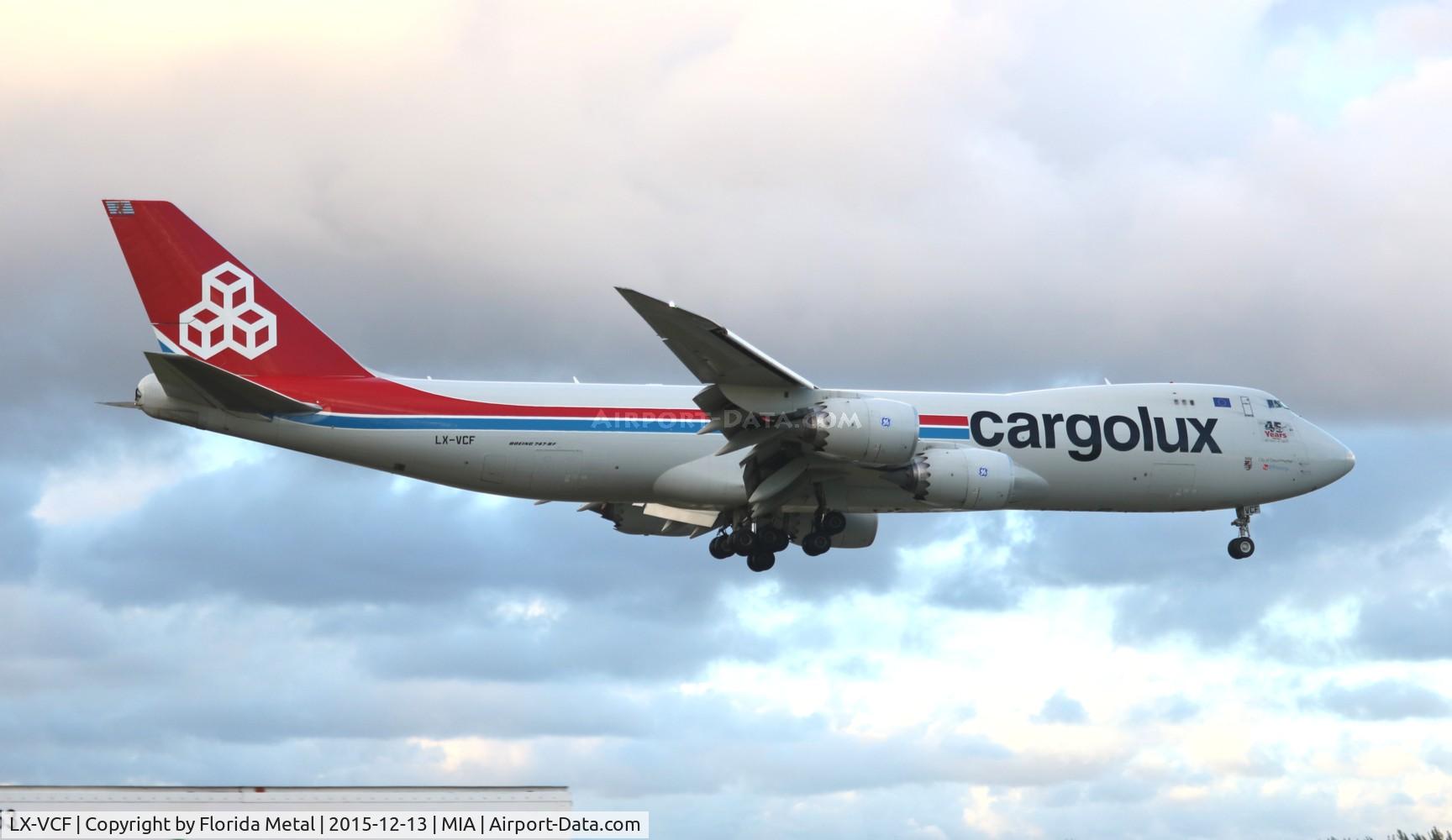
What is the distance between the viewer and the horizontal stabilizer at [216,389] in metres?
39.1

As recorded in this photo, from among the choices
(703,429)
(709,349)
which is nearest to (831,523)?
(703,429)

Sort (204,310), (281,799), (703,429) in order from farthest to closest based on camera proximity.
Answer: (204,310) < (703,429) < (281,799)

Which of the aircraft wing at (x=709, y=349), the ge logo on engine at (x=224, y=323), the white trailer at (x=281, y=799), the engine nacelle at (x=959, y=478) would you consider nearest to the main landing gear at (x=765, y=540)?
the engine nacelle at (x=959, y=478)

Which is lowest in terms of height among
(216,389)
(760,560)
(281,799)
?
(281,799)

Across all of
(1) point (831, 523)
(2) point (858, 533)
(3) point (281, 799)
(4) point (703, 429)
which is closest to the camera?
(3) point (281, 799)

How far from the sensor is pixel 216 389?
1586 inches

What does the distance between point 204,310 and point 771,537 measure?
15481 mm

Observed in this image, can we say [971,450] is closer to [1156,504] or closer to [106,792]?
[1156,504]

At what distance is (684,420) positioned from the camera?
44312 mm

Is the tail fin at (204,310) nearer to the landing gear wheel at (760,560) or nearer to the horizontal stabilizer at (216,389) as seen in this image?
the horizontal stabilizer at (216,389)

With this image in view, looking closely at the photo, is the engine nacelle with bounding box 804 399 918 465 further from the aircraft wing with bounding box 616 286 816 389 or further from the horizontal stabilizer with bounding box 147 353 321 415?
the horizontal stabilizer with bounding box 147 353 321 415

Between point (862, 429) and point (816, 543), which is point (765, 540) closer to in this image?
point (816, 543)

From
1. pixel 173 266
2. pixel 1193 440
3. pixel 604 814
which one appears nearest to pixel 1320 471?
pixel 1193 440

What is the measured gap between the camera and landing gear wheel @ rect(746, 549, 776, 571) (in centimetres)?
4653
